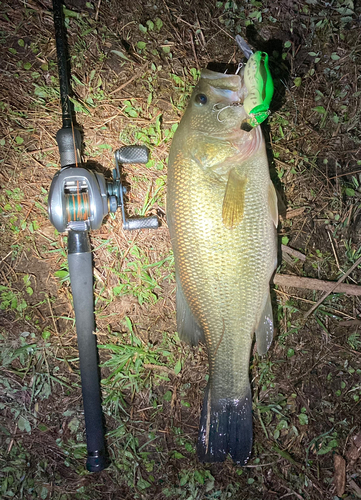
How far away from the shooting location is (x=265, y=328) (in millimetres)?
2457

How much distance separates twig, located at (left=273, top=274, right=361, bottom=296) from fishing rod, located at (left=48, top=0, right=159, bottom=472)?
1.17 meters

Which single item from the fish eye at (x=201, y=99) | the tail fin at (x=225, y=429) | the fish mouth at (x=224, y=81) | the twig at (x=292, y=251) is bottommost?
the tail fin at (x=225, y=429)

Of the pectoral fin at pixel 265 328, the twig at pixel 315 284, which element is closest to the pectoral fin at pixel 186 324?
the pectoral fin at pixel 265 328

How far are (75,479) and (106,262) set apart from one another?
70.1 inches

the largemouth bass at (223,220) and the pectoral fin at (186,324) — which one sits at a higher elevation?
the largemouth bass at (223,220)

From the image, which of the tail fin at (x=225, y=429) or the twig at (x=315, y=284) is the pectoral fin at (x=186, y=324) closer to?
the tail fin at (x=225, y=429)

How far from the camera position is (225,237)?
2.15 metres

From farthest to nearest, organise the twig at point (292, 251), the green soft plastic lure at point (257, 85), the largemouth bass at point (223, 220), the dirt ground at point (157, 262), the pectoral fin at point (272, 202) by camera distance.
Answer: the twig at point (292, 251) → the dirt ground at point (157, 262) → the pectoral fin at point (272, 202) → the largemouth bass at point (223, 220) → the green soft plastic lure at point (257, 85)

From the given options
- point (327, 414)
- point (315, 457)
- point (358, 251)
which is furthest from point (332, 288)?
point (315, 457)

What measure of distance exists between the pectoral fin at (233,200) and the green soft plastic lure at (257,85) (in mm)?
385

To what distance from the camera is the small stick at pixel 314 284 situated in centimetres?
273

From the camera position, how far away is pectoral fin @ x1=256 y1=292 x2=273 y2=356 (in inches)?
96.2

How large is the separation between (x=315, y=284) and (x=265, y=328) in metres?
0.64

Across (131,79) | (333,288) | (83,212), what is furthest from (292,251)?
(131,79)
